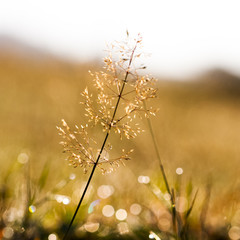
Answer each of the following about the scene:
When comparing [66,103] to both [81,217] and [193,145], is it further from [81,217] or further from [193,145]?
[81,217]

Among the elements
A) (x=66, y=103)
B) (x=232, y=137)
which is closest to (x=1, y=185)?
(x=66, y=103)

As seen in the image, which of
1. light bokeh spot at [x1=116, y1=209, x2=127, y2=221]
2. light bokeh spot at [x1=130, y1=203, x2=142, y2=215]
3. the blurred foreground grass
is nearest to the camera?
the blurred foreground grass

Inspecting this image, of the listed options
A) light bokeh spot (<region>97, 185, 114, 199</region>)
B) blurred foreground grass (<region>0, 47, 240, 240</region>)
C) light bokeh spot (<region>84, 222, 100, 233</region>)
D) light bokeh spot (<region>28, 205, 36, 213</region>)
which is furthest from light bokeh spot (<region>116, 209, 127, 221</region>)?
light bokeh spot (<region>28, 205, 36, 213</region>)

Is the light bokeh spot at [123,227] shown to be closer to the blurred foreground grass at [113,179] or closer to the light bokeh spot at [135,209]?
the blurred foreground grass at [113,179]

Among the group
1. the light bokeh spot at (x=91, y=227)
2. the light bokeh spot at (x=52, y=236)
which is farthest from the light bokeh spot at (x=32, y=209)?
the light bokeh spot at (x=91, y=227)

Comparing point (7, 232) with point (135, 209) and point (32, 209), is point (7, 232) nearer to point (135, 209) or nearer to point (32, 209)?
point (32, 209)

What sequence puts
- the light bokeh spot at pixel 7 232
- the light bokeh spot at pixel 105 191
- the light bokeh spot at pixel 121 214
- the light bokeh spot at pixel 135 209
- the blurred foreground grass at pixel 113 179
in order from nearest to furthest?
the light bokeh spot at pixel 7 232 → the blurred foreground grass at pixel 113 179 → the light bokeh spot at pixel 121 214 → the light bokeh spot at pixel 135 209 → the light bokeh spot at pixel 105 191

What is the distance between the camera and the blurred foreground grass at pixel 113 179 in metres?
1.48

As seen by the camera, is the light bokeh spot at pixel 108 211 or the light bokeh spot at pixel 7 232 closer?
the light bokeh spot at pixel 7 232

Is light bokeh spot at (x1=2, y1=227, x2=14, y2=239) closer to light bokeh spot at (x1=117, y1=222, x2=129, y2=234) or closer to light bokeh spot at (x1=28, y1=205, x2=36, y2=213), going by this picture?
light bokeh spot at (x1=28, y1=205, x2=36, y2=213)

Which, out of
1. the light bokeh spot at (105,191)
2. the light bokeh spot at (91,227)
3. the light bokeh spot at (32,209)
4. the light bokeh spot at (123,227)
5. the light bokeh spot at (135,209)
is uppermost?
the light bokeh spot at (32,209)

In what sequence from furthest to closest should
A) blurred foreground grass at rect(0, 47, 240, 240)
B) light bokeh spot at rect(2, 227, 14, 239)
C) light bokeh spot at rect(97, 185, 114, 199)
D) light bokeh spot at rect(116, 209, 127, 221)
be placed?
1. light bokeh spot at rect(97, 185, 114, 199)
2. light bokeh spot at rect(116, 209, 127, 221)
3. blurred foreground grass at rect(0, 47, 240, 240)
4. light bokeh spot at rect(2, 227, 14, 239)

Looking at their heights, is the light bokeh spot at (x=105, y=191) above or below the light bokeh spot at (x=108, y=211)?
below

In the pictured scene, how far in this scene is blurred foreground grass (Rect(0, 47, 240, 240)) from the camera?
1.48m
